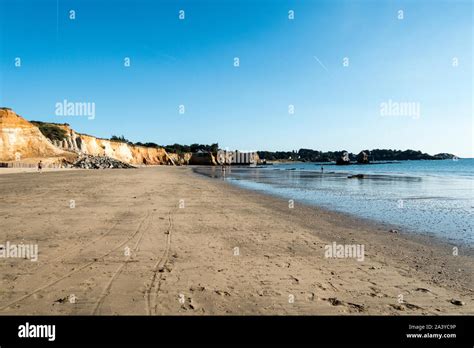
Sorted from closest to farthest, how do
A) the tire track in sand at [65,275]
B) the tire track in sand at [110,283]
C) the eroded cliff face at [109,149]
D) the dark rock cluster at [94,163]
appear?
the tire track in sand at [110,283], the tire track in sand at [65,275], the dark rock cluster at [94,163], the eroded cliff face at [109,149]

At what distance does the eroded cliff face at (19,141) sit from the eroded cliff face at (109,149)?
58.0ft

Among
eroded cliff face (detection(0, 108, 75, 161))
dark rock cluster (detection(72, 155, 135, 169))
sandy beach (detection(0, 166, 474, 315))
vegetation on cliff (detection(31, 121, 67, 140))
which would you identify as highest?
vegetation on cliff (detection(31, 121, 67, 140))

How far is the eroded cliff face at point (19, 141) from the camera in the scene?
54.0 metres

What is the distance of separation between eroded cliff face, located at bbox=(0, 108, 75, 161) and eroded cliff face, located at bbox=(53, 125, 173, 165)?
1767 cm

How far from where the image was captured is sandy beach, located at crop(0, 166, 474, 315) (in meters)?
4.47

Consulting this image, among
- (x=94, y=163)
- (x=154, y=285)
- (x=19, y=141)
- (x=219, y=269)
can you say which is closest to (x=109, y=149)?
(x=94, y=163)

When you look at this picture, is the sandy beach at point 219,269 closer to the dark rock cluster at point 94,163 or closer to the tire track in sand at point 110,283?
the tire track in sand at point 110,283

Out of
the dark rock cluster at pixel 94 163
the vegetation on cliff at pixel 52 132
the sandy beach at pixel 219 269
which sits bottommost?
the sandy beach at pixel 219 269

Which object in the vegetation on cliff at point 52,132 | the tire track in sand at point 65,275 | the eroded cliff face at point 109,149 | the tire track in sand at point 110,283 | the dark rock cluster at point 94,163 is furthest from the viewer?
the eroded cliff face at point 109,149

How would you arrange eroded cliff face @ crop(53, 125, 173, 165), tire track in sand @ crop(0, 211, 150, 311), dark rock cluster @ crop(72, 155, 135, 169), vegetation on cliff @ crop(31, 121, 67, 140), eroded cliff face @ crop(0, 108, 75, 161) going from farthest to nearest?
eroded cliff face @ crop(53, 125, 173, 165) → vegetation on cliff @ crop(31, 121, 67, 140) → dark rock cluster @ crop(72, 155, 135, 169) → eroded cliff face @ crop(0, 108, 75, 161) → tire track in sand @ crop(0, 211, 150, 311)

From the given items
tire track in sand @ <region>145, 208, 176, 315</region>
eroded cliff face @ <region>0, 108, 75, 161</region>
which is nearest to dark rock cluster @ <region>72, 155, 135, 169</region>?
eroded cliff face @ <region>0, 108, 75, 161</region>

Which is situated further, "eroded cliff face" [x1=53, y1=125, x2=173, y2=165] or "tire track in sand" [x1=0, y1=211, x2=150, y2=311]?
"eroded cliff face" [x1=53, y1=125, x2=173, y2=165]

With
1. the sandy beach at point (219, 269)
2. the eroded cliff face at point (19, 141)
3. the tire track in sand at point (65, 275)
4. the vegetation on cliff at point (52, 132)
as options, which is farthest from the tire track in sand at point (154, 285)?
the vegetation on cliff at point (52, 132)

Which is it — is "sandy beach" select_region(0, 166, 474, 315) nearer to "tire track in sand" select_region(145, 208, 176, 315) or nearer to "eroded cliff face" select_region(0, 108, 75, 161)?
"tire track in sand" select_region(145, 208, 176, 315)
